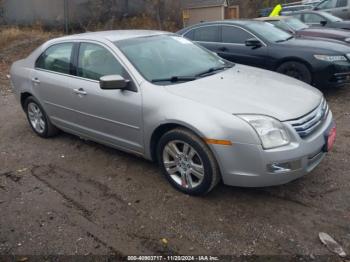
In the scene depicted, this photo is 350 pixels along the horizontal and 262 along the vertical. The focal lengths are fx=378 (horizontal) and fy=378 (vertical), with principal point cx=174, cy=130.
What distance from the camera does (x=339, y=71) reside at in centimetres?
676

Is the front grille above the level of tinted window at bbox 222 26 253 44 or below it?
below

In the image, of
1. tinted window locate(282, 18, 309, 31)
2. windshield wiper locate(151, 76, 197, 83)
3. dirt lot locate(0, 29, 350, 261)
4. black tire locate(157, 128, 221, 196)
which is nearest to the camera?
dirt lot locate(0, 29, 350, 261)

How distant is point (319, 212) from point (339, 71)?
13.4 ft

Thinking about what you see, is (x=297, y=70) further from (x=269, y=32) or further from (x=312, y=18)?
(x=312, y=18)

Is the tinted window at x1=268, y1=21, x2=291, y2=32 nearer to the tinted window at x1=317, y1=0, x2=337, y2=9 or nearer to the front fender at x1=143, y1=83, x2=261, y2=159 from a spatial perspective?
the front fender at x1=143, y1=83, x2=261, y2=159

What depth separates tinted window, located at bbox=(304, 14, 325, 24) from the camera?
41.5ft

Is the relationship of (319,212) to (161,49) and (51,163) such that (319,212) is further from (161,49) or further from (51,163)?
(51,163)

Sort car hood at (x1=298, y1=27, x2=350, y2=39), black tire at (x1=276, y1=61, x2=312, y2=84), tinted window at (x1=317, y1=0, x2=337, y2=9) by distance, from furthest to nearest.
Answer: tinted window at (x1=317, y1=0, x2=337, y2=9) → car hood at (x1=298, y1=27, x2=350, y2=39) → black tire at (x1=276, y1=61, x2=312, y2=84)

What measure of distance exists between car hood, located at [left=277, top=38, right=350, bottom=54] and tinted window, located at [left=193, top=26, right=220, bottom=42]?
143 cm

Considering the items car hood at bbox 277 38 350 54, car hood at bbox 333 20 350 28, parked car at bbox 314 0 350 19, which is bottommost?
car hood at bbox 277 38 350 54

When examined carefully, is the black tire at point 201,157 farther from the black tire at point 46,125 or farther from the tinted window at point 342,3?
the tinted window at point 342,3

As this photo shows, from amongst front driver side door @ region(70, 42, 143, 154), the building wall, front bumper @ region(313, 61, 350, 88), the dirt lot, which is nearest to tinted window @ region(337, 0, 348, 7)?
front bumper @ region(313, 61, 350, 88)

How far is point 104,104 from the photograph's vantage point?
14.0 ft

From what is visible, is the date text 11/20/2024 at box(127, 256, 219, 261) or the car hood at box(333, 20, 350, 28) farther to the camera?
the car hood at box(333, 20, 350, 28)
